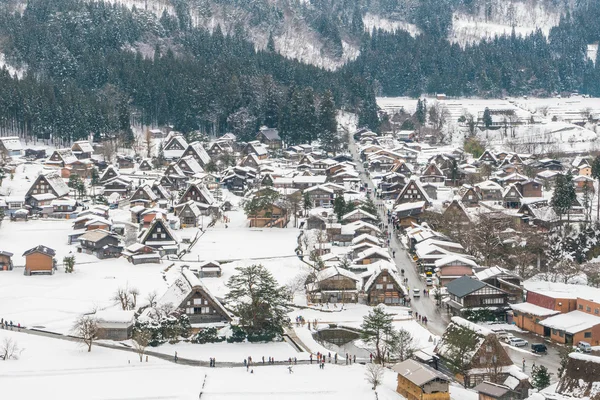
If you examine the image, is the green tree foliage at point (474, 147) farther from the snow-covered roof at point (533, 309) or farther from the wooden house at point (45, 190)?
the snow-covered roof at point (533, 309)

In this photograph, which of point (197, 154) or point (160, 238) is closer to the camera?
point (160, 238)

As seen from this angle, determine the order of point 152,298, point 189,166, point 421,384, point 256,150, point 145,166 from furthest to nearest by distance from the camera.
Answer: point 256,150 < point 145,166 < point 189,166 < point 152,298 < point 421,384

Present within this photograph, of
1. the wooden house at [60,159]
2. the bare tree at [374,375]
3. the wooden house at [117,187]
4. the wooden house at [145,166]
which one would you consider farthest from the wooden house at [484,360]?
the wooden house at [60,159]

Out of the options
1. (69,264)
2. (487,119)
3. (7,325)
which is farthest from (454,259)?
(487,119)

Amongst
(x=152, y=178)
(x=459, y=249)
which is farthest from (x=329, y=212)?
(x=152, y=178)

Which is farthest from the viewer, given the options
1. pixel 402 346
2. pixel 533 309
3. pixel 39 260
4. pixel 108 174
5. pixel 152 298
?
pixel 108 174

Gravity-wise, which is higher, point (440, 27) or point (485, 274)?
point (440, 27)

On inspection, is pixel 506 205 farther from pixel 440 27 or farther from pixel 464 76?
pixel 440 27

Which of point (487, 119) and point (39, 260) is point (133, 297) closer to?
Answer: point (39, 260)
